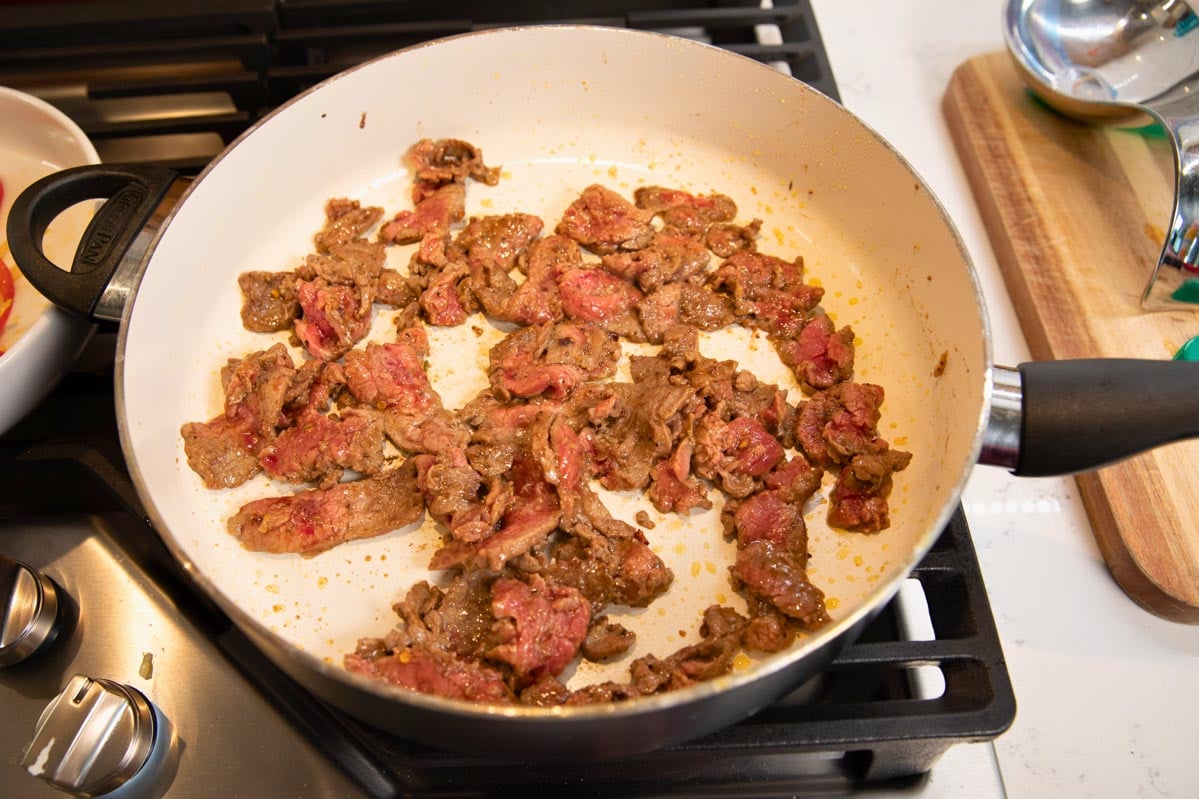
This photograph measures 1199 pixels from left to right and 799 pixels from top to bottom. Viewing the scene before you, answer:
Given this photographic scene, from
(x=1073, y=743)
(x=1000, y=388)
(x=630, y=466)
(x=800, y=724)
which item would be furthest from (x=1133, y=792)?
(x=630, y=466)

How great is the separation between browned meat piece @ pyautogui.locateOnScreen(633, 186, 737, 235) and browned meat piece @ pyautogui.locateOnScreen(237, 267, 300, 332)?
3.12 ft

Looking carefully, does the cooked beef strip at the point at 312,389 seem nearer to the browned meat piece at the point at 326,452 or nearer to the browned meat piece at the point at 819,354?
the browned meat piece at the point at 326,452

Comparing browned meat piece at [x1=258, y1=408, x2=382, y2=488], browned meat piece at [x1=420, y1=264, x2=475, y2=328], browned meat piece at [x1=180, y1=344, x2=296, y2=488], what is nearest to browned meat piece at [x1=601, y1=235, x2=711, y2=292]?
browned meat piece at [x1=420, y1=264, x2=475, y2=328]

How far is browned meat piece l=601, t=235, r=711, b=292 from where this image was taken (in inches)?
81.5

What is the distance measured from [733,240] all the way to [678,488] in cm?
76

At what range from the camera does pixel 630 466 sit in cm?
178

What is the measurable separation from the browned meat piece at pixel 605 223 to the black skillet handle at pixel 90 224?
96 centimetres

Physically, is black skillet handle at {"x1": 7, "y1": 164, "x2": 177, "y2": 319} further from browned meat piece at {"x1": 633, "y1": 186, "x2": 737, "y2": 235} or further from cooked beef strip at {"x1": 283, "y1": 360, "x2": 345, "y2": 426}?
browned meat piece at {"x1": 633, "y1": 186, "x2": 737, "y2": 235}

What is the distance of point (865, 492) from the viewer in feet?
5.65

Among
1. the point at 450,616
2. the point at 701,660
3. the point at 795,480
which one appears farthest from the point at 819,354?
the point at 450,616

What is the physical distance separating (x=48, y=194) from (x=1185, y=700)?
2.61 meters

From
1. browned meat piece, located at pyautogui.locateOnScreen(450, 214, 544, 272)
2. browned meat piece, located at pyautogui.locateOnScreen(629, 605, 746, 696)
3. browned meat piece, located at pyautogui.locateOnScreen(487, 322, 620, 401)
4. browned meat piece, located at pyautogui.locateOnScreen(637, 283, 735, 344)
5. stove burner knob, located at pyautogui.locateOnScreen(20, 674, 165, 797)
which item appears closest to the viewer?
stove burner knob, located at pyautogui.locateOnScreen(20, 674, 165, 797)

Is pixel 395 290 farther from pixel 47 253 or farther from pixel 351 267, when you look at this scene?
pixel 47 253

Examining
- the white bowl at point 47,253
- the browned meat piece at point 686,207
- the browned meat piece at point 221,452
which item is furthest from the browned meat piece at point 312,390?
the browned meat piece at point 686,207
